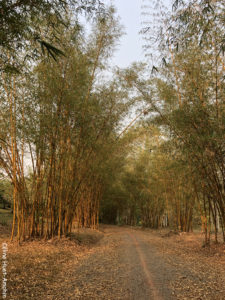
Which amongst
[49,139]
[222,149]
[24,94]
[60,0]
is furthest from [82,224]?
[60,0]

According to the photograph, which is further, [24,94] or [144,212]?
[144,212]

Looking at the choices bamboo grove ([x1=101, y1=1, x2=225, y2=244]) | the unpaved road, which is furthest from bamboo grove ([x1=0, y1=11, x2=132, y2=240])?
the unpaved road

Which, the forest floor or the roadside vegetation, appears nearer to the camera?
the forest floor

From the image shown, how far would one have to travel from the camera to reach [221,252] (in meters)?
5.32

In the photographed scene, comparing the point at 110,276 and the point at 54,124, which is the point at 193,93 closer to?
the point at 54,124

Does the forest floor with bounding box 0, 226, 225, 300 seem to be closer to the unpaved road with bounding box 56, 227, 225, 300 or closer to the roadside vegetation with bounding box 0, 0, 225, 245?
the unpaved road with bounding box 56, 227, 225, 300

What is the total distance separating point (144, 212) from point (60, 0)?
16.3 metres

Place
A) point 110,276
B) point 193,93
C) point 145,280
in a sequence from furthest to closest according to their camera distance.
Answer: point 193,93, point 110,276, point 145,280

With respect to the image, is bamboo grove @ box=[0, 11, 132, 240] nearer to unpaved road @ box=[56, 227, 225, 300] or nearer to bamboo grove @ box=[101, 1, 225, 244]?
bamboo grove @ box=[101, 1, 225, 244]

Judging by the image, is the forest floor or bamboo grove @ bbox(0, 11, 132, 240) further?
bamboo grove @ bbox(0, 11, 132, 240)

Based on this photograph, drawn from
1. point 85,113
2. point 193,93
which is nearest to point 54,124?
point 85,113

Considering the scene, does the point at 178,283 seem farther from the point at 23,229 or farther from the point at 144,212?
the point at 144,212

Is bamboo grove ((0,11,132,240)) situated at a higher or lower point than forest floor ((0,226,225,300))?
higher

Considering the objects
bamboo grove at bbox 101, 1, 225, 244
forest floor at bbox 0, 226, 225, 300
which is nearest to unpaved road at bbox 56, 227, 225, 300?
forest floor at bbox 0, 226, 225, 300
